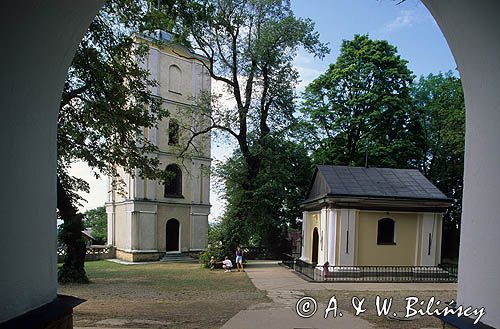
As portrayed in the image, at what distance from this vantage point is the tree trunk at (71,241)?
13578 millimetres

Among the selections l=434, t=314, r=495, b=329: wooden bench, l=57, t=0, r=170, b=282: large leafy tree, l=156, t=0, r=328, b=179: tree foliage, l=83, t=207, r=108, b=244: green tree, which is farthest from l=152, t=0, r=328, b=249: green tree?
l=83, t=207, r=108, b=244: green tree

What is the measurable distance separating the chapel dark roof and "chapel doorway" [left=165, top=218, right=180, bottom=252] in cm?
1321

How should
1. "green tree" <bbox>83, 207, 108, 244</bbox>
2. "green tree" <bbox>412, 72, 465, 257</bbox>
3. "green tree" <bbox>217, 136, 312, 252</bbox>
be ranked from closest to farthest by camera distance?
1. "green tree" <bbox>217, 136, 312, 252</bbox>
2. "green tree" <bbox>412, 72, 465, 257</bbox>
3. "green tree" <bbox>83, 207, 108, 244</bbox>

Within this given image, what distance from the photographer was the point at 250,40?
22938 mm

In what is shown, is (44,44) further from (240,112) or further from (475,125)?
(240,112)

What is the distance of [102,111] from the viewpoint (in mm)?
10805

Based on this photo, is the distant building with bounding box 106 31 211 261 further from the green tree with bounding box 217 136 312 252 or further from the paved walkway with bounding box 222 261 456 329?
the paved walkway with bounding box 222 261 456 329

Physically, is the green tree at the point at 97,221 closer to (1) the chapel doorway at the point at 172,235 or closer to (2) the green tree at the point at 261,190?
(1) the chapel doorway at the point at 172,235

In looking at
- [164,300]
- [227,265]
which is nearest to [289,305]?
[164,300]

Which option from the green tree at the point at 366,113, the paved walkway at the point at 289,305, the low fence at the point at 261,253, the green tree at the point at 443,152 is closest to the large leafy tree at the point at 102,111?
the paved walkway at the point at 289,305

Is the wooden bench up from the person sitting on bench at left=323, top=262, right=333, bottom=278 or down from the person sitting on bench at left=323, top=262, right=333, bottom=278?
up

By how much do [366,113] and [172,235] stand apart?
18.2 meters

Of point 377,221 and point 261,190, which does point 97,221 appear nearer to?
point 261,190

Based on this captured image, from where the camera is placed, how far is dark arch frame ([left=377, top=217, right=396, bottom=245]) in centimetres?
1714
